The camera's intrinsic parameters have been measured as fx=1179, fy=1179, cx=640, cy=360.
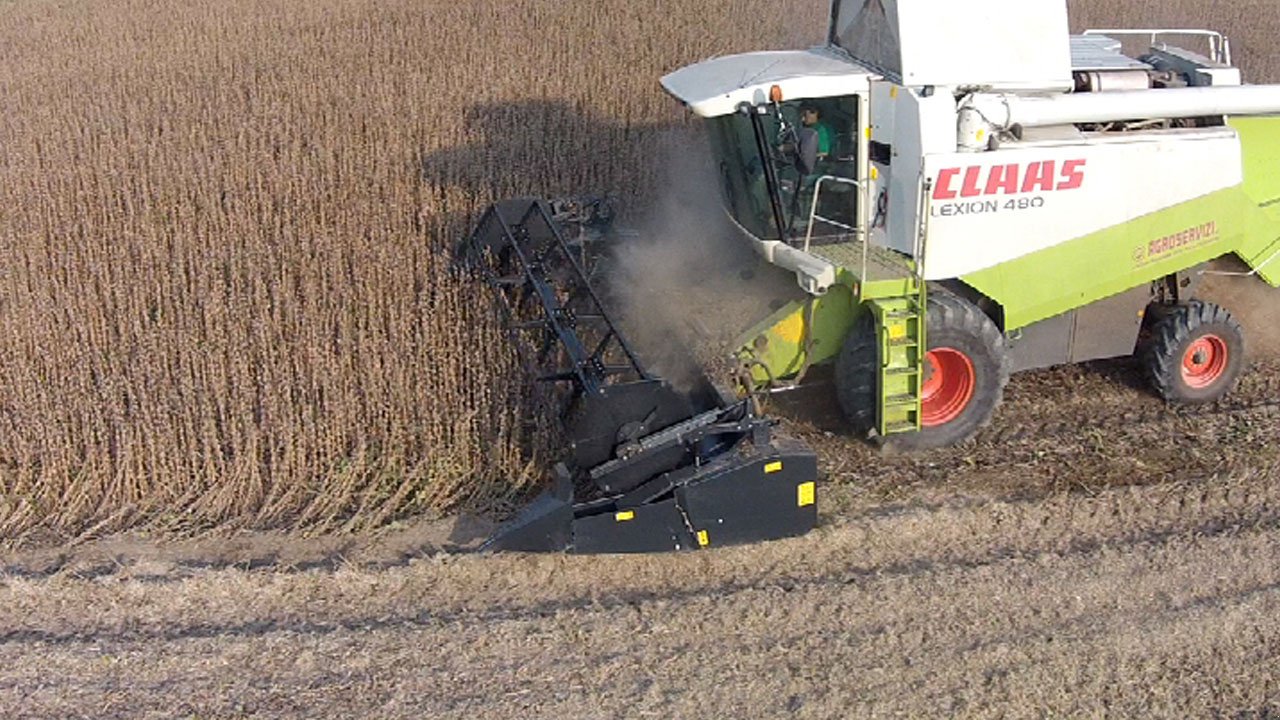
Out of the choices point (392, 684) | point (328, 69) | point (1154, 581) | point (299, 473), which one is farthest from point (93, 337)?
point (328, 69)

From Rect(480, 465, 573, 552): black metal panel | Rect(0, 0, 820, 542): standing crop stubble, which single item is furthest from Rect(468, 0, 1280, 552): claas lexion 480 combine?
Rect(0, 0, 820, 542): standing crop stubble

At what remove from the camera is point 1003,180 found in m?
5.42

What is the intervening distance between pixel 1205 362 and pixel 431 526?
424cm

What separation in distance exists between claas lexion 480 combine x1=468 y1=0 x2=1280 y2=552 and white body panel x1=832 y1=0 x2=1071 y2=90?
0.03 ft

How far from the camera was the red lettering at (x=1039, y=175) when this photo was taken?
5.46 metres

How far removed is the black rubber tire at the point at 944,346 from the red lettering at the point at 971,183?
51 centimetres

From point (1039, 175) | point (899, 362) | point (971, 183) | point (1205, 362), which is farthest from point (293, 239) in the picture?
point (1205, 362)

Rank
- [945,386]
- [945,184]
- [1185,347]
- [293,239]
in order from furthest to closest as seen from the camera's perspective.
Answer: [293,239] → [1185,347] → [945,386] → [945,184]

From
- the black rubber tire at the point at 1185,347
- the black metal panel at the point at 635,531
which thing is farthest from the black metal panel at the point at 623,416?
the black rubber tire at the point at 1185,347

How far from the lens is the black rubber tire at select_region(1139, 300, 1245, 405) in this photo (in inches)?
245

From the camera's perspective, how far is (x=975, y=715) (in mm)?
3963

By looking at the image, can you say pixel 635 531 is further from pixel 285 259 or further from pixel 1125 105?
pixel 285 259

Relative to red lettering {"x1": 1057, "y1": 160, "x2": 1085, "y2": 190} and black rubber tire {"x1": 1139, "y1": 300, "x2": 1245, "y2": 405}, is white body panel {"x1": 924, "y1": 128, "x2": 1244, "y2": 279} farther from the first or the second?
black rubber tire {"x1": 1139, "y1": 300, "x2": 1245, "y2": 405}

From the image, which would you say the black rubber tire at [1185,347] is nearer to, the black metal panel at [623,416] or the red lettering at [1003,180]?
the red lettering at [1003,180]
